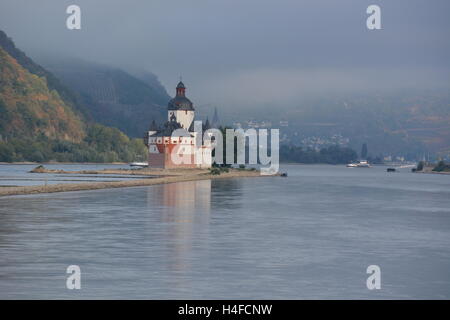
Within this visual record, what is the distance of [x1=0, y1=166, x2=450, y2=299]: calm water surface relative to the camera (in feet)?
84.9

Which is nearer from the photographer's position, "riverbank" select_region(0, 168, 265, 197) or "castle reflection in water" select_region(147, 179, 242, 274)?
"castle reflection in water" select_region(147, 179, 242, 274)

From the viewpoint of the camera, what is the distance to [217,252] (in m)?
35.5

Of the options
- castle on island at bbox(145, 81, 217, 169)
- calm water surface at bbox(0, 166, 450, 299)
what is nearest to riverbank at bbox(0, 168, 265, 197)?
castle on island at bbox(145, 81, 217, 169)

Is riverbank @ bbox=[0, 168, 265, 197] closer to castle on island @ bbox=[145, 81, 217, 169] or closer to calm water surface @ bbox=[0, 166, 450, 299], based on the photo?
castle on island @ bbox=[145, 81, 217, 169]

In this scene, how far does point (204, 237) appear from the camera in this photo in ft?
138

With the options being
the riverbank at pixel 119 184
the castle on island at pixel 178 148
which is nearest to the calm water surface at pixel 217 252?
the riverbank at pixel 119 184

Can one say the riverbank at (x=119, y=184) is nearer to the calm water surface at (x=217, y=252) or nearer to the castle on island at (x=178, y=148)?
the castle on island at (x=178, y=148)

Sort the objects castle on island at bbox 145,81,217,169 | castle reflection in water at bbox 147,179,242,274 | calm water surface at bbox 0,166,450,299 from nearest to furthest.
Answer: calm water surface at bbox 0,166,450,299 → castle reflection in water at bbox 147,179,242,274 → castle on island at bbox 145,81,217,169

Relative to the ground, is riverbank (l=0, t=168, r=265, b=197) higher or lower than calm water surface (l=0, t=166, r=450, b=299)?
lower

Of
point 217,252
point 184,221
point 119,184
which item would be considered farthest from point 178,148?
point 217,252

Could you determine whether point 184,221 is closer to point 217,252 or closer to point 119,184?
point 217,252
